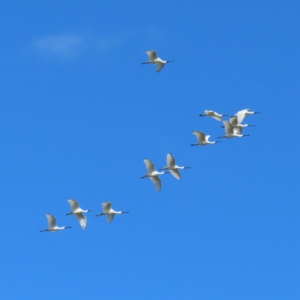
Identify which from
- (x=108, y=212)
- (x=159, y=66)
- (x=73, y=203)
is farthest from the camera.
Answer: (x=108, y=212)

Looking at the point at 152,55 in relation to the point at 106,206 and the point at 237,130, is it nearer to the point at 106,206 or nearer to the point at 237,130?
the point at 237,130

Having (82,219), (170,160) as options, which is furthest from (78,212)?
(170,160)

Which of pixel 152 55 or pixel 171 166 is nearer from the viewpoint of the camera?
pixel 152 55

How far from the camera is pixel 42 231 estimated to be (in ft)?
294

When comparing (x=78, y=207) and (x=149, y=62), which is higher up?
(x=149, y=62)

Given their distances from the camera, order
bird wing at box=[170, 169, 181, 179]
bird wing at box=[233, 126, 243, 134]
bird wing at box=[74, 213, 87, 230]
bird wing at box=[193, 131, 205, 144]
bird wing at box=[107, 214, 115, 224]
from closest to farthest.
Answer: bird wing at box=[170, 169, 181, 179] → bird wing at box=[193, 131, 205, 144] → bird wing at box=[74, 213, 87, 230] → bird wing at box=[107, 214, 115, 224] → bird wing at box=[233, 126, 243, 134]

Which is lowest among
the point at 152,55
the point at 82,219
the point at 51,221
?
the point at 82,219

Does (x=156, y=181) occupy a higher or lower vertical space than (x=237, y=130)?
lower

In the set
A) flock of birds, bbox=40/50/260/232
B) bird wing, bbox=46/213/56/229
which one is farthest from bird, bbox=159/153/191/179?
bird wing, bbox=46/213/56/229

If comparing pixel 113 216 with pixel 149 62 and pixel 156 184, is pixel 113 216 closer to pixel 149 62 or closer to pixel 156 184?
pixel 156 184

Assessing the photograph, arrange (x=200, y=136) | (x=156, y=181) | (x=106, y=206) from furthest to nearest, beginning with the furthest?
1. (x=106, y=206)
2. (x=200, y=136)
3. (x=156, y=181)

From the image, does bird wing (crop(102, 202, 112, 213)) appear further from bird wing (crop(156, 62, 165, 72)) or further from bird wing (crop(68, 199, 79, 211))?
bird wing (crop(156, 62, 165, 72))

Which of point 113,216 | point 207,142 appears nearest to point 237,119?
point 207,142

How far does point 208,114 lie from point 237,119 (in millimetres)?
3178
